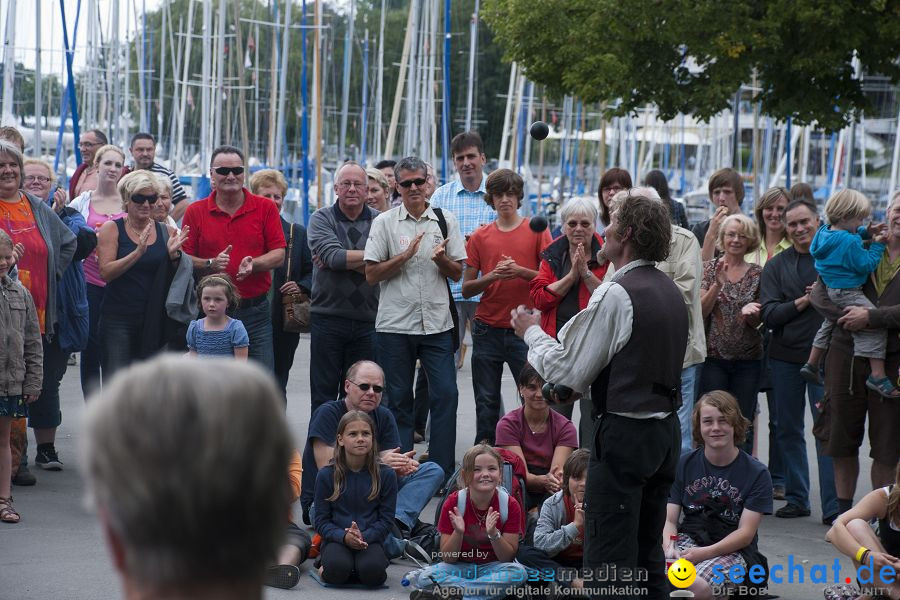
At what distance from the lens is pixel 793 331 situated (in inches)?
315

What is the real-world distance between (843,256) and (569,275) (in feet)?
5.52

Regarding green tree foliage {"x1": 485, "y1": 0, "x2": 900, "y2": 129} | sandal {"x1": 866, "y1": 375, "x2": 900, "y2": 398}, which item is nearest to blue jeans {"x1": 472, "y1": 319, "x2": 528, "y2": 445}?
sandal {"x1": 866, "y1": 375, "x2": 900, "y2": 398}

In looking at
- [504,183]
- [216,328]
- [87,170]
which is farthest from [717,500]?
[87,170]

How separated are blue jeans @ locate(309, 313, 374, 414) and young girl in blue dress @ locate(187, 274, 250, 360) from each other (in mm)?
631

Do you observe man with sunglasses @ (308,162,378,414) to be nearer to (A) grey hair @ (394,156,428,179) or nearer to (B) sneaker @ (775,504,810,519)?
(A) grey hair @ (394,156,428,179)

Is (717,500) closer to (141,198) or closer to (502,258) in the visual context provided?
(502,258)

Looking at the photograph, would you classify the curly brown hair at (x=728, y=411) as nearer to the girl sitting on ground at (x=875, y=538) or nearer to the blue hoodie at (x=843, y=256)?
the girl sitting on ground at (x=875, y=538)

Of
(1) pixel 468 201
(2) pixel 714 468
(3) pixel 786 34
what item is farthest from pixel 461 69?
(2) pixel 714 468

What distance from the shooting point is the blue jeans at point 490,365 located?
8.21 m

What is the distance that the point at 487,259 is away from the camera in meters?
8.24

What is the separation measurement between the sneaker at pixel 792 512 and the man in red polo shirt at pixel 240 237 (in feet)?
12.1

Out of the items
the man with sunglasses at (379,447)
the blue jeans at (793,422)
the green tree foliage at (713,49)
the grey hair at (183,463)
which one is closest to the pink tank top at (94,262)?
the man with sunglasses at (379,447)

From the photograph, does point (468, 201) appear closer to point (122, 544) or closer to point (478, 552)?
point (478, 552)

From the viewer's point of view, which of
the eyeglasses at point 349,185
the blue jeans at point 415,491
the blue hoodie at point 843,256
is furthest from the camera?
the eyeglasses at point 349,185
